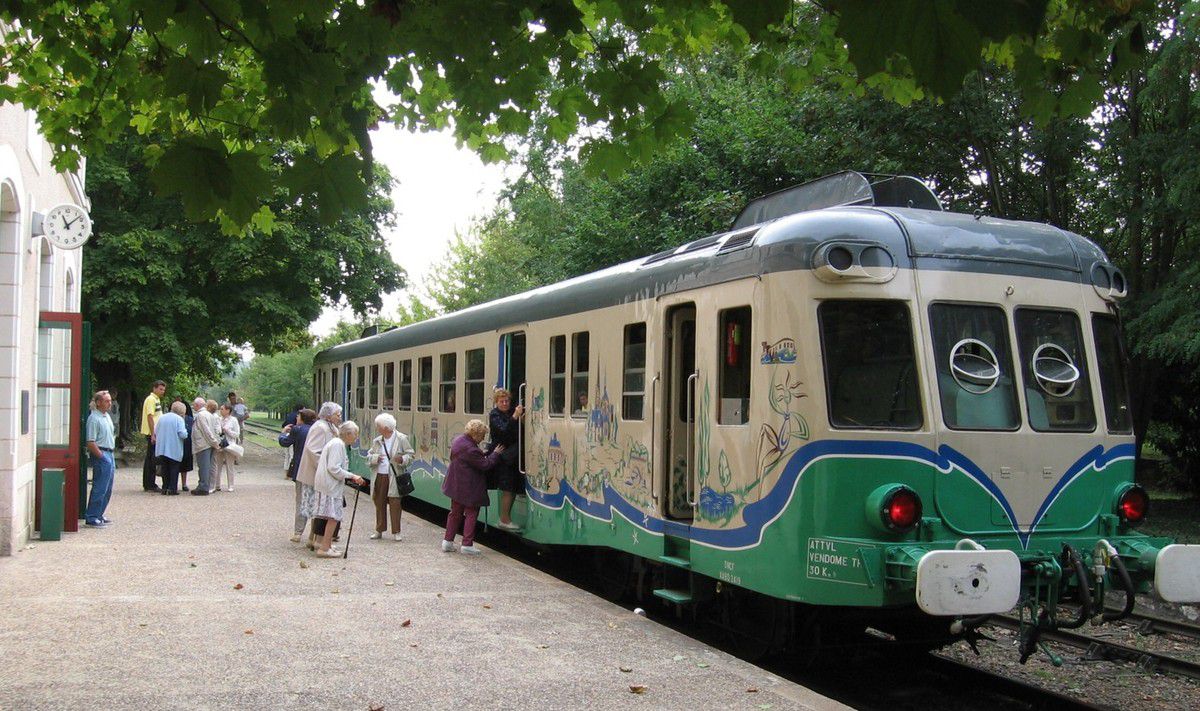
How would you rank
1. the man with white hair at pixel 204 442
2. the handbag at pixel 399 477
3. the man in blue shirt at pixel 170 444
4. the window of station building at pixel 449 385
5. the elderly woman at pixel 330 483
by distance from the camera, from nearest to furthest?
the elderly woman at pixel 330 483, the handbag at pixel 399 477, the window of station building at pixel 449 385, the man in blue shirt at pixel 170 444, the man with white hair at pixel 204 442

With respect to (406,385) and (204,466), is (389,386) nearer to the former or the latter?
(406,385)

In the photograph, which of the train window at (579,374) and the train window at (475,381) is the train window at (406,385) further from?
the train window at (579,374)

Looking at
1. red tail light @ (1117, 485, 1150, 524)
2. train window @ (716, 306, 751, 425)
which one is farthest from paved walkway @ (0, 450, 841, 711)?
red tail light @ (1117, 485, 1150, 524)

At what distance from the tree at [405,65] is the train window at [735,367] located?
1.65m

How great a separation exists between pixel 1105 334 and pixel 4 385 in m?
9.76

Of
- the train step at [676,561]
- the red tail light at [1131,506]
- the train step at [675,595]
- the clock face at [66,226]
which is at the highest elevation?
the clock face at [66,226]

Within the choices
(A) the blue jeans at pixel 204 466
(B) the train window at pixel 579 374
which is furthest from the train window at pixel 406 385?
(B) the train window at pixel 579 374

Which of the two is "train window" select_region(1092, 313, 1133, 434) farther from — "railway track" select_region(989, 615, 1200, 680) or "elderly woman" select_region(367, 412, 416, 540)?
"elderly woman" select_region(367, 412, 416, 540)

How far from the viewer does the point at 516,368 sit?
488 inches

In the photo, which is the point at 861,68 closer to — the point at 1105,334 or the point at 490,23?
the point at 490,23

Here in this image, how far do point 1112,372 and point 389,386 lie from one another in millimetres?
12517

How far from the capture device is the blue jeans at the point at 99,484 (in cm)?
1305

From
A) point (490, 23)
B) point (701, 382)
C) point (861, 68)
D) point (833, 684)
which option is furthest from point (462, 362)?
point (861, 68)

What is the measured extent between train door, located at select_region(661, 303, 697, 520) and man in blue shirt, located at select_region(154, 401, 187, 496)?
11179mm
